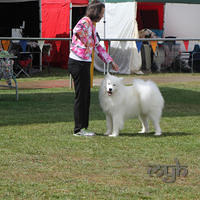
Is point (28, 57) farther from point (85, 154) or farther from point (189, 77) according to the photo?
point (85, 154)

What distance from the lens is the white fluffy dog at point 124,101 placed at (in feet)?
25.2

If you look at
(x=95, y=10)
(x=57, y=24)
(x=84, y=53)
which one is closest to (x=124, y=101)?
(x=84, y=53)

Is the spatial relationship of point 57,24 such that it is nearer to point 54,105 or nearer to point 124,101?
point 54,105

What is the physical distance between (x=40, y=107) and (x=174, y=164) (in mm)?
5536

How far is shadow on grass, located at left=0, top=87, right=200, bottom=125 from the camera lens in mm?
9710

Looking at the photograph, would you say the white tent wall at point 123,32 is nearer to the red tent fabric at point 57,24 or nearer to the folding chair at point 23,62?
the red tent fabric at point 57,24

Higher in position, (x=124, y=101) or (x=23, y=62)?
(x=124, y=101)

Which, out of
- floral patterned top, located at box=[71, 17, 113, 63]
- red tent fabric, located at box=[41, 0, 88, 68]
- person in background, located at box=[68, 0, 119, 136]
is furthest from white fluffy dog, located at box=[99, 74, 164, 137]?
red tent fabric, located at box=[41, 0, 88, 68]

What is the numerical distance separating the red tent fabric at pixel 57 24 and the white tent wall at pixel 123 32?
3.95 feet

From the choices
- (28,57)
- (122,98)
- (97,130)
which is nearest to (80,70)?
(122,98)

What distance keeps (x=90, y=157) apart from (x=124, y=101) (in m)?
1.63

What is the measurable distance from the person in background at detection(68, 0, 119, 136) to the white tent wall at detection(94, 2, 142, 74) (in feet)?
38.9

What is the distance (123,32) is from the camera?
19922mm

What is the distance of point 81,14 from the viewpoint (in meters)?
22.2
